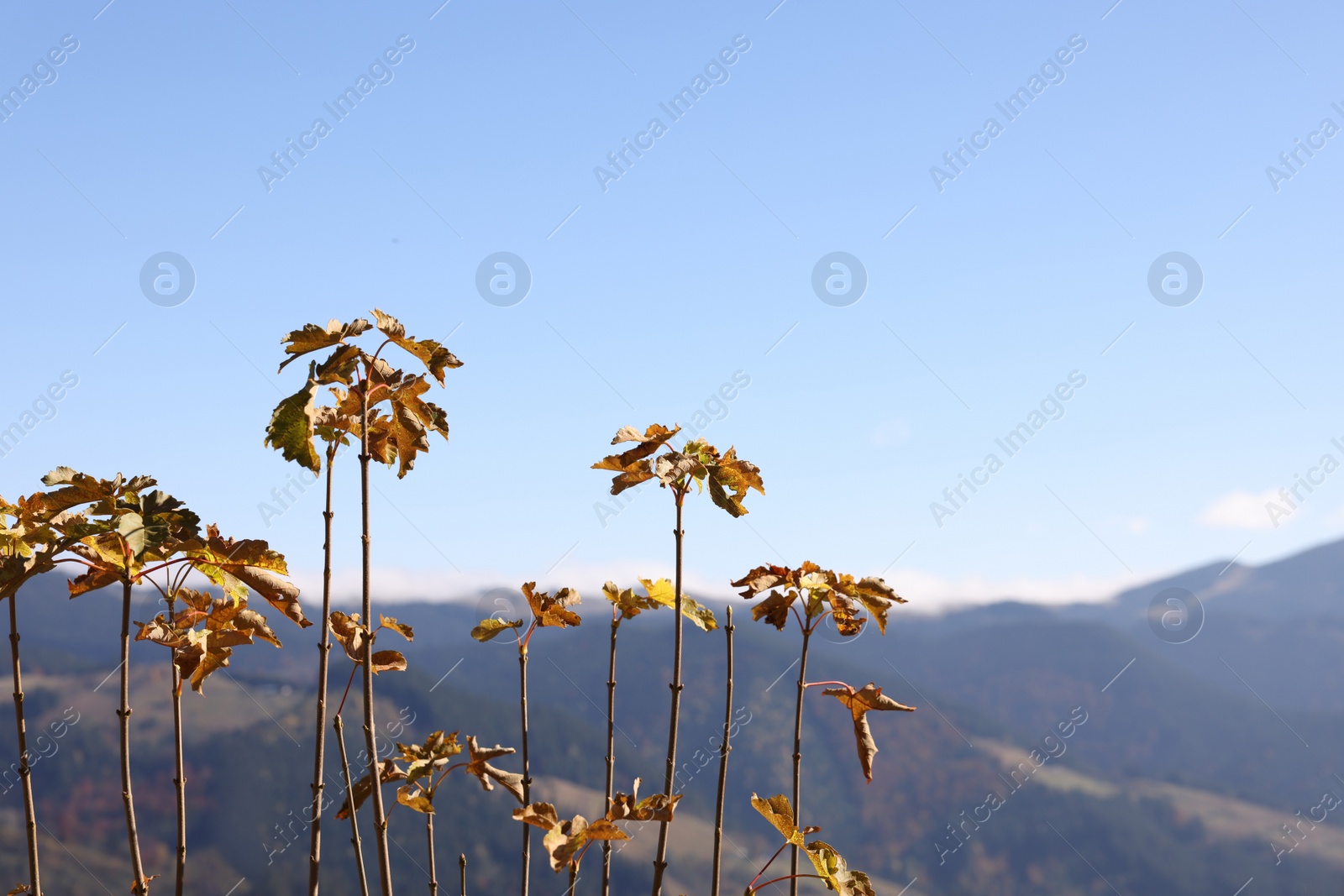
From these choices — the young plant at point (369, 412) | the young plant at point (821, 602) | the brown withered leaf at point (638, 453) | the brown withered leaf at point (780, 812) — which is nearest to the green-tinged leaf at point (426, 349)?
the young plant at point (369, 412)

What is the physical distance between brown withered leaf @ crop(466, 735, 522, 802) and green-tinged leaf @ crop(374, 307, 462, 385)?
3.83ft

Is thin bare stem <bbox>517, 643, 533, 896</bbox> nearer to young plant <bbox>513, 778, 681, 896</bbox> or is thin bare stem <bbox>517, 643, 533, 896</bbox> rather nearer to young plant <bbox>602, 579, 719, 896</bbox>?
young plant <bbox>513, 778, 681, 896</bbox>

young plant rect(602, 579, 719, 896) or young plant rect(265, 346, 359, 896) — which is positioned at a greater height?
young plant rect(265, 346, 359, 896)

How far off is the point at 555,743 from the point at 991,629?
233ft

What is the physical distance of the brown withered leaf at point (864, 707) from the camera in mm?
2869

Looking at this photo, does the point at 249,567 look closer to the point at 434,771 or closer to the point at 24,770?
the point at 24,770

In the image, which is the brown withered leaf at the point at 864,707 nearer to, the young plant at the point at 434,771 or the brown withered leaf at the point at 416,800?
the young plant at the point at 434,771

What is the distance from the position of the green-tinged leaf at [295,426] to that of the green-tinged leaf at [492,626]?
889mm

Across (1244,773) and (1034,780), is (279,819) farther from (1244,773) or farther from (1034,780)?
(1244,773)

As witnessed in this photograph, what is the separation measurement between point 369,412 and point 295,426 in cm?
32

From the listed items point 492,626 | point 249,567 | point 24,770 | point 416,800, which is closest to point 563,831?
point 416,800

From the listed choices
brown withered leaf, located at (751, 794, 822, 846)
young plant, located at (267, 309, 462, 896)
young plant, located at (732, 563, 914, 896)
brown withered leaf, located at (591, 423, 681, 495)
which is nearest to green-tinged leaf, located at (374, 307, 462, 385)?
young plant, located at (267, 309, 462, 896)

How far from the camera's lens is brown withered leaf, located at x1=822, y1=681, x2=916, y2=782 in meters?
2.87

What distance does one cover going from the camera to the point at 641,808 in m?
2.70
